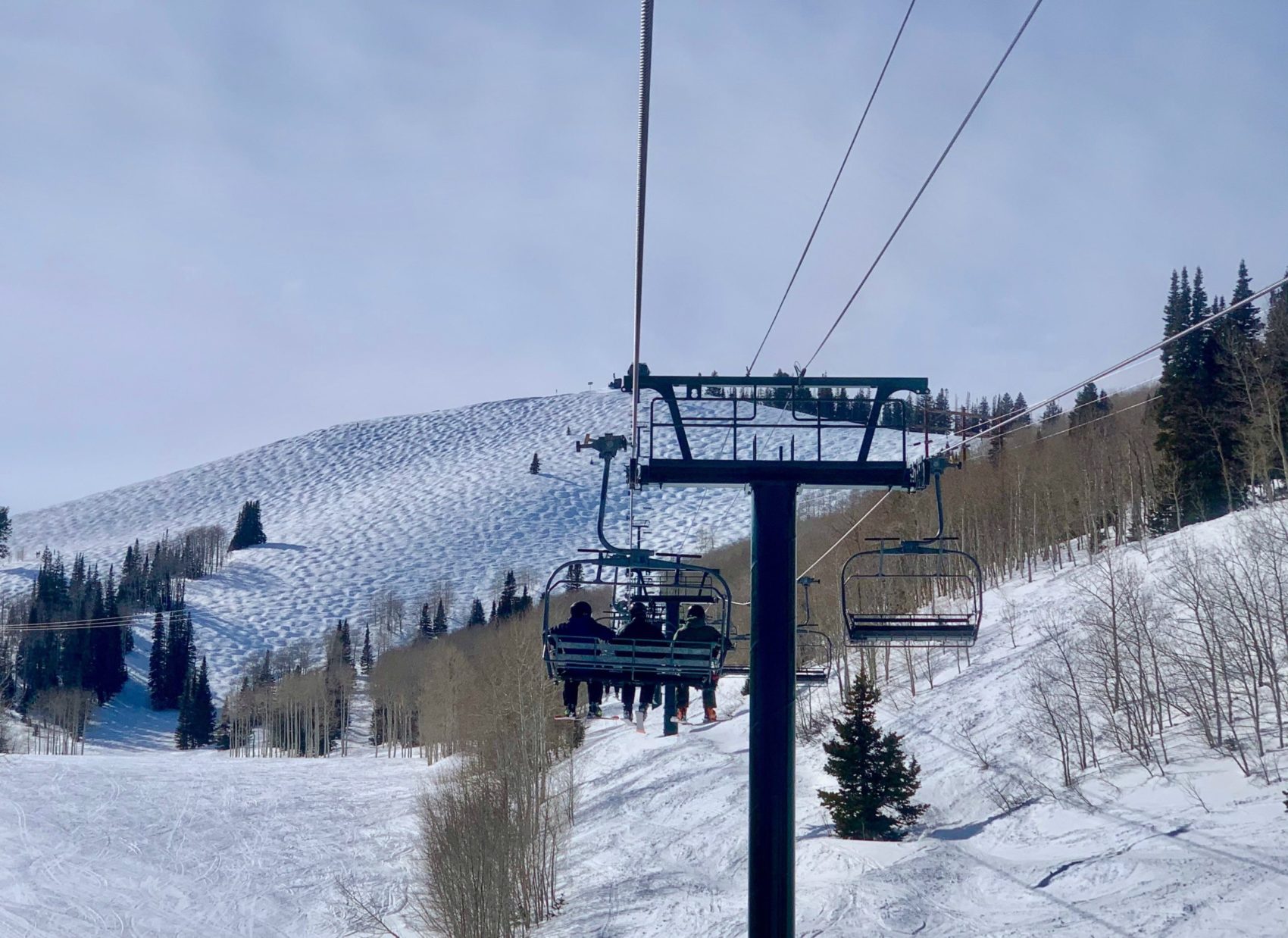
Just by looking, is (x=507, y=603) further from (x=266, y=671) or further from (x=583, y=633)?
(x=583, y=633)

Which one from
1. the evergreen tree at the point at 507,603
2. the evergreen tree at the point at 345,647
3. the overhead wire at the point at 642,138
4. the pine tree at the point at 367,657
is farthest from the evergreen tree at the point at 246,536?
the overhead wire at the point at 642,138

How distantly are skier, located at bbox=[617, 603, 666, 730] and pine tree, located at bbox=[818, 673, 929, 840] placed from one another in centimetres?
1904

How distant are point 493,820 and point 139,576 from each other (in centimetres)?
15639

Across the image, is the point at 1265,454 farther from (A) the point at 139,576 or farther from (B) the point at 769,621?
(A) the point at 139,576

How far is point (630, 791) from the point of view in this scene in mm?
48156

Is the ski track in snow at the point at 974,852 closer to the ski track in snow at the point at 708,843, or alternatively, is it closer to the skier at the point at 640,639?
the ski track in snow at the point at 708,843

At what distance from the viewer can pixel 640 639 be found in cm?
1241

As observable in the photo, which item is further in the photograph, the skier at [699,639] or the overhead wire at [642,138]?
the skier at [699,639]

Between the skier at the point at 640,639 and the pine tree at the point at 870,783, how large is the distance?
19.0m

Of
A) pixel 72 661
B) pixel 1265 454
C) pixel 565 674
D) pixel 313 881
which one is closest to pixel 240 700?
pixel 72 661

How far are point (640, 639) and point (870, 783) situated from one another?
22324 millimetres

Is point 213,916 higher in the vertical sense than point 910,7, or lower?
lower

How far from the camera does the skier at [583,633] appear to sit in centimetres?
1235

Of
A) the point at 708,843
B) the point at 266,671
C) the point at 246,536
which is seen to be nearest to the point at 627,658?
the point at 708,843
